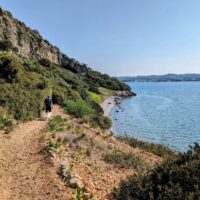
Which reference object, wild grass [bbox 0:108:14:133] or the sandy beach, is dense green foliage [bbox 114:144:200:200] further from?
the sandy beach

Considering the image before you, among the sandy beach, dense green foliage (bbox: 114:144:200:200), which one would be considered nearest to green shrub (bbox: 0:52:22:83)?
dense green foliage (bbox: 114:144:200:200)

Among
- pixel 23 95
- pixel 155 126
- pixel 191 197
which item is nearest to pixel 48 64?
pixel 155 126

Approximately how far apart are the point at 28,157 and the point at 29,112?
10609mm

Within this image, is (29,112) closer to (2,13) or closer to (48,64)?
(48,64)

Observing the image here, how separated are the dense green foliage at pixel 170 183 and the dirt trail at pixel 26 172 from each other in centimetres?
206

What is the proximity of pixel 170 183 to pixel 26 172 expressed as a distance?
5.53 metres

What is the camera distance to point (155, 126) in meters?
40.8

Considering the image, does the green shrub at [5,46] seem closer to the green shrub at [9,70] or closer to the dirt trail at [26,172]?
the green shrub at [9,70]

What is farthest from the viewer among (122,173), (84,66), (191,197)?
(84,66)

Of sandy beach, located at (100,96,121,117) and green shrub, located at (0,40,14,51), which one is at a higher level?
green shrub, located at (0,40,14,51)

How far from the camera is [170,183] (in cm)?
796

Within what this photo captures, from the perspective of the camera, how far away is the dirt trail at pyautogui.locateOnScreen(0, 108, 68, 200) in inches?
362

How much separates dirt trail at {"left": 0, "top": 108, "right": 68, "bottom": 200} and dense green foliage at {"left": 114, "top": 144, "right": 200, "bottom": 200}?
6.75 ft

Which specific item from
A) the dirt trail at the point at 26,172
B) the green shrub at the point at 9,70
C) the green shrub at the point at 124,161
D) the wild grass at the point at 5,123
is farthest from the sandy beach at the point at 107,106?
the dirt trail at the point at 26,172
